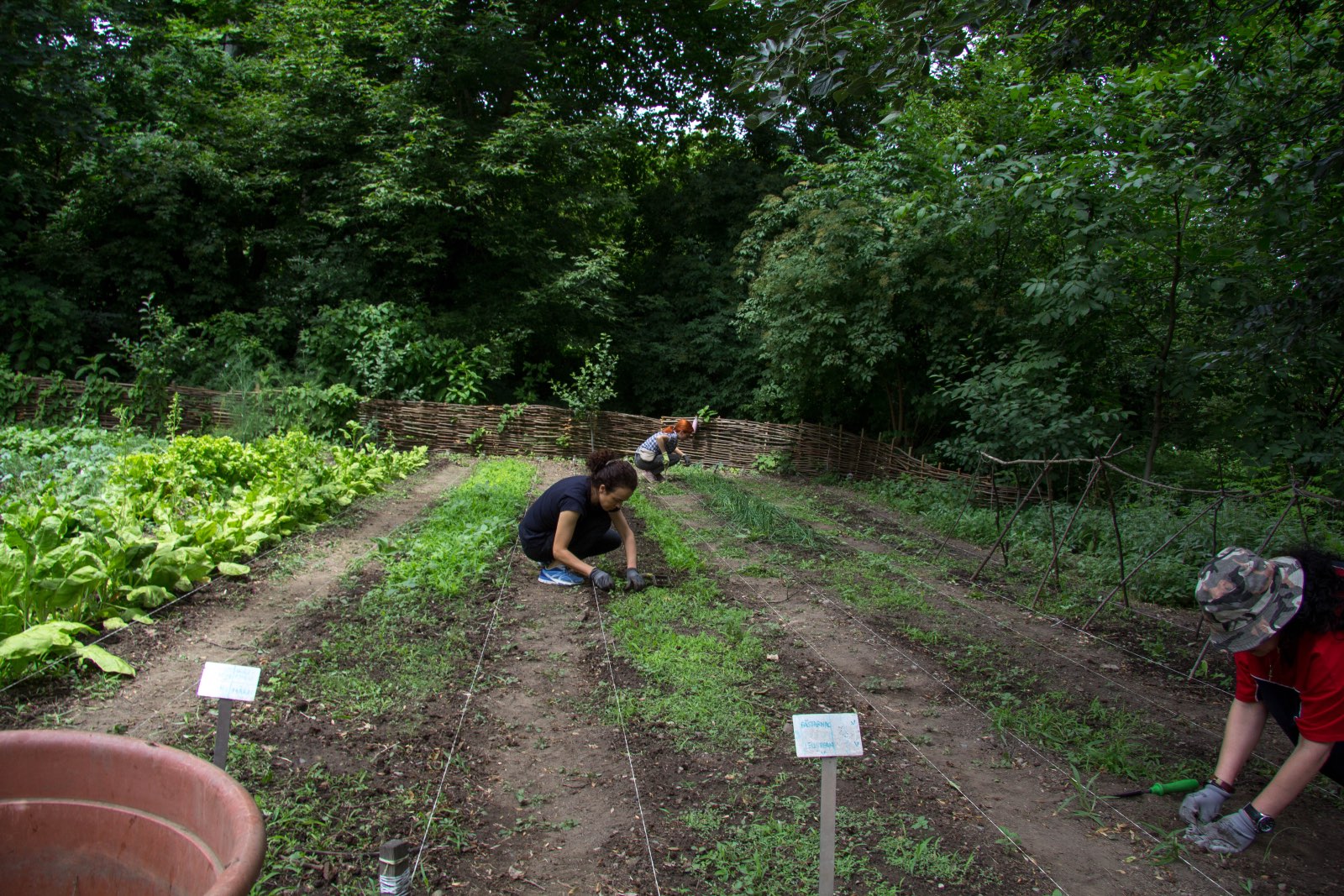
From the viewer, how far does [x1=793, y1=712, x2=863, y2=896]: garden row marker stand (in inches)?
79.0

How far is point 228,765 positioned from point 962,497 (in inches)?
357

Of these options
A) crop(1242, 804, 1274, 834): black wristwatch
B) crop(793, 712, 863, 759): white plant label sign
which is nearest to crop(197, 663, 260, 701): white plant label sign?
crop(793, 712, 863, 759): white plant label sign

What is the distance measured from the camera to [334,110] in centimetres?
1539

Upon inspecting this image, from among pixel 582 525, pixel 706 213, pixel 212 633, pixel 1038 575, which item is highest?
pixel 706 213

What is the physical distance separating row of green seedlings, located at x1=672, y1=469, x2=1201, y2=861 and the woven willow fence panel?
6.34 meters

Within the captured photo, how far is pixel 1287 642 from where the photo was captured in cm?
258

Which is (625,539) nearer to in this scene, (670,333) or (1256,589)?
(1256,589)

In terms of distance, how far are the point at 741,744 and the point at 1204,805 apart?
1.60 metres

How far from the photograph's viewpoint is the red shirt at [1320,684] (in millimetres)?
2422

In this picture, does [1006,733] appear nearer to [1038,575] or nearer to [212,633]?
[1038,575]

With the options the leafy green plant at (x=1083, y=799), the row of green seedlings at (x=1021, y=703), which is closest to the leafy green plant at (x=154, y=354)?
the row of green seedlings at (x=1021, y=703)

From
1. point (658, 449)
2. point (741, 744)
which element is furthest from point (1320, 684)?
point (658, 449)

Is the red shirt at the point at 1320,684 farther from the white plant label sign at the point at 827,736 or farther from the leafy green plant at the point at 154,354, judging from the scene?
the leafy green plant at the point at 154,354

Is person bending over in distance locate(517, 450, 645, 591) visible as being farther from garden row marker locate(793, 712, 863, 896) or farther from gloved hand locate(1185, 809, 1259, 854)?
gloved hand locate(1185, 809, 1259, 854)
